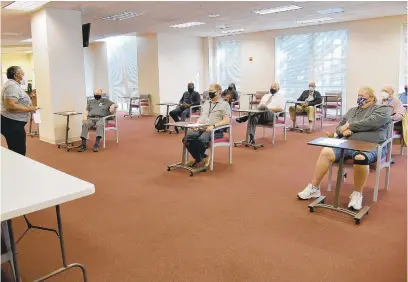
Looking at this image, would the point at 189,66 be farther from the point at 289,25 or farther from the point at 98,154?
the point at 98,154

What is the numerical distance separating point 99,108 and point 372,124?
16.4 ft

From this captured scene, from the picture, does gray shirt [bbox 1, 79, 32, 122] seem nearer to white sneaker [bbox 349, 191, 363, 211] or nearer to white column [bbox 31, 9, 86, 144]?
white column [bbox 31, 9, 86, 144]

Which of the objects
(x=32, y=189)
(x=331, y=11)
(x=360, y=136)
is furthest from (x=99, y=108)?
(x=331, y=11)

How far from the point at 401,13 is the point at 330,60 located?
2.20 m

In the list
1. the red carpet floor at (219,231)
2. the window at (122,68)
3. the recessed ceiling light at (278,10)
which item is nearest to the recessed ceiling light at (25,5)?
the red carpet floor at (219,231)

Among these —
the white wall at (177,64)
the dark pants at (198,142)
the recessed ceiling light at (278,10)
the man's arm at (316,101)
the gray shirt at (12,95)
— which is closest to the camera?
the gray shirt at (12,95)

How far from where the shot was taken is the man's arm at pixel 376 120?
3787mm

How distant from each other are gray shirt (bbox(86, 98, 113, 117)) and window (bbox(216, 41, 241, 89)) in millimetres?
6899

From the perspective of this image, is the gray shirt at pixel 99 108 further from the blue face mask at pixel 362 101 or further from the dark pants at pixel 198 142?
the blue face mask at pixel 362 101

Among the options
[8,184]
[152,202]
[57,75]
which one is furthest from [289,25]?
[8,184]

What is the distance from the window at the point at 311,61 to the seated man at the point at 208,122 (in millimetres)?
6620

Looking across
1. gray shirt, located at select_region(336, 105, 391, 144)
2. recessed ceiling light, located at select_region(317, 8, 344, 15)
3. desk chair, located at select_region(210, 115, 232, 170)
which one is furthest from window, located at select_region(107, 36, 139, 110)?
gray shirt, located at select_region(336, 105, 391, 144)

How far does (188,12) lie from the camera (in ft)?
26.9

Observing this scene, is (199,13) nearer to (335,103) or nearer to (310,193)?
(335,103)
